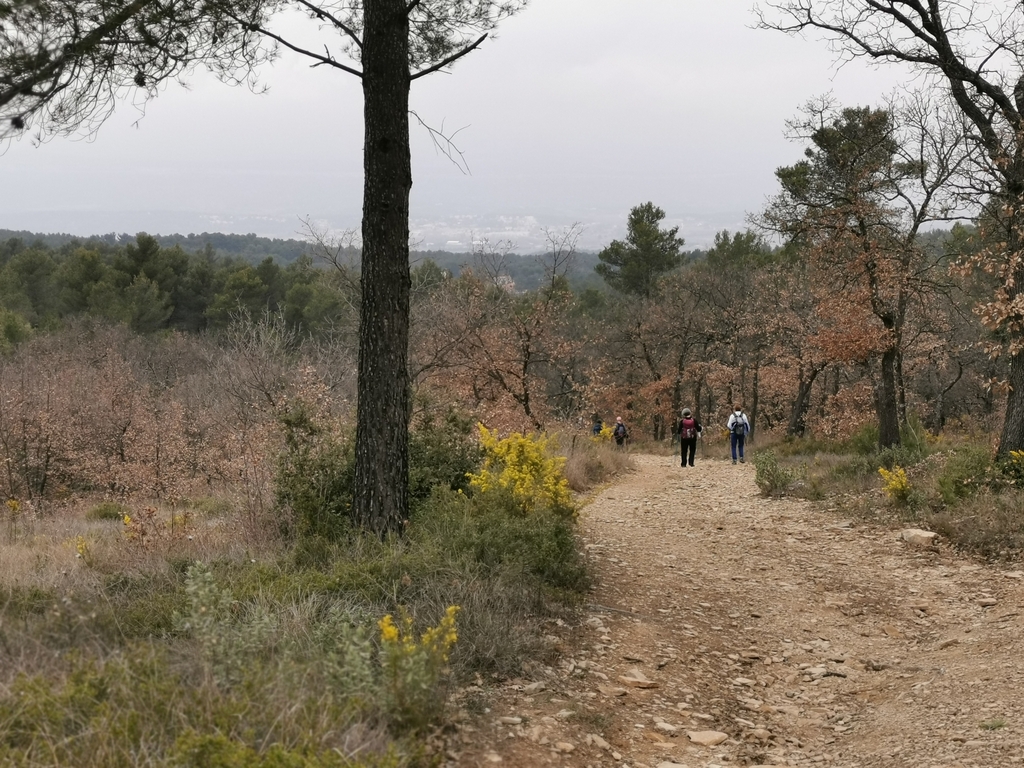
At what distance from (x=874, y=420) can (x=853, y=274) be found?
770 centimetres

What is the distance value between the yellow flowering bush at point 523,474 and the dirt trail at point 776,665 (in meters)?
0.79

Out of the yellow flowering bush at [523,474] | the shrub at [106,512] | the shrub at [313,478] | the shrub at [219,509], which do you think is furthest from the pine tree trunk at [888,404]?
the shrub at [106,512]

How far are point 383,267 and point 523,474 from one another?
2312 mm

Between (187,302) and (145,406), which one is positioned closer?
(145,406)

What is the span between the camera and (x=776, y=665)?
16.8ft

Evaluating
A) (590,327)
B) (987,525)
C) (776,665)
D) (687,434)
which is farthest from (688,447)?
(590,327)

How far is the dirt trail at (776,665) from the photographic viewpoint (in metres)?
3.69

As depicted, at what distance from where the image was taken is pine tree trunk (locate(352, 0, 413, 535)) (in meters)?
6.02

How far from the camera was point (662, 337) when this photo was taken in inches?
1254

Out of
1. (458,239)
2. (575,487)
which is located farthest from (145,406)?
(575,487)

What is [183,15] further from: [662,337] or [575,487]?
[662,337]

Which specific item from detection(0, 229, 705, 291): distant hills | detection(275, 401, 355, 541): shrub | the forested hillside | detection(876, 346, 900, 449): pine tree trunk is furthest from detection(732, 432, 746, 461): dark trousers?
detection(275, 401, 355, 541): shrub

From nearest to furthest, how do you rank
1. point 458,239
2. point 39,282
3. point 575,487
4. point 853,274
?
point 575,487 < point 853,274 < point 458,239 < point 39,282

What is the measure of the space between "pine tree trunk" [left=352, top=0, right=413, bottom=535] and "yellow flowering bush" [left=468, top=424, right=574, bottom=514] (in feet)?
3.40
